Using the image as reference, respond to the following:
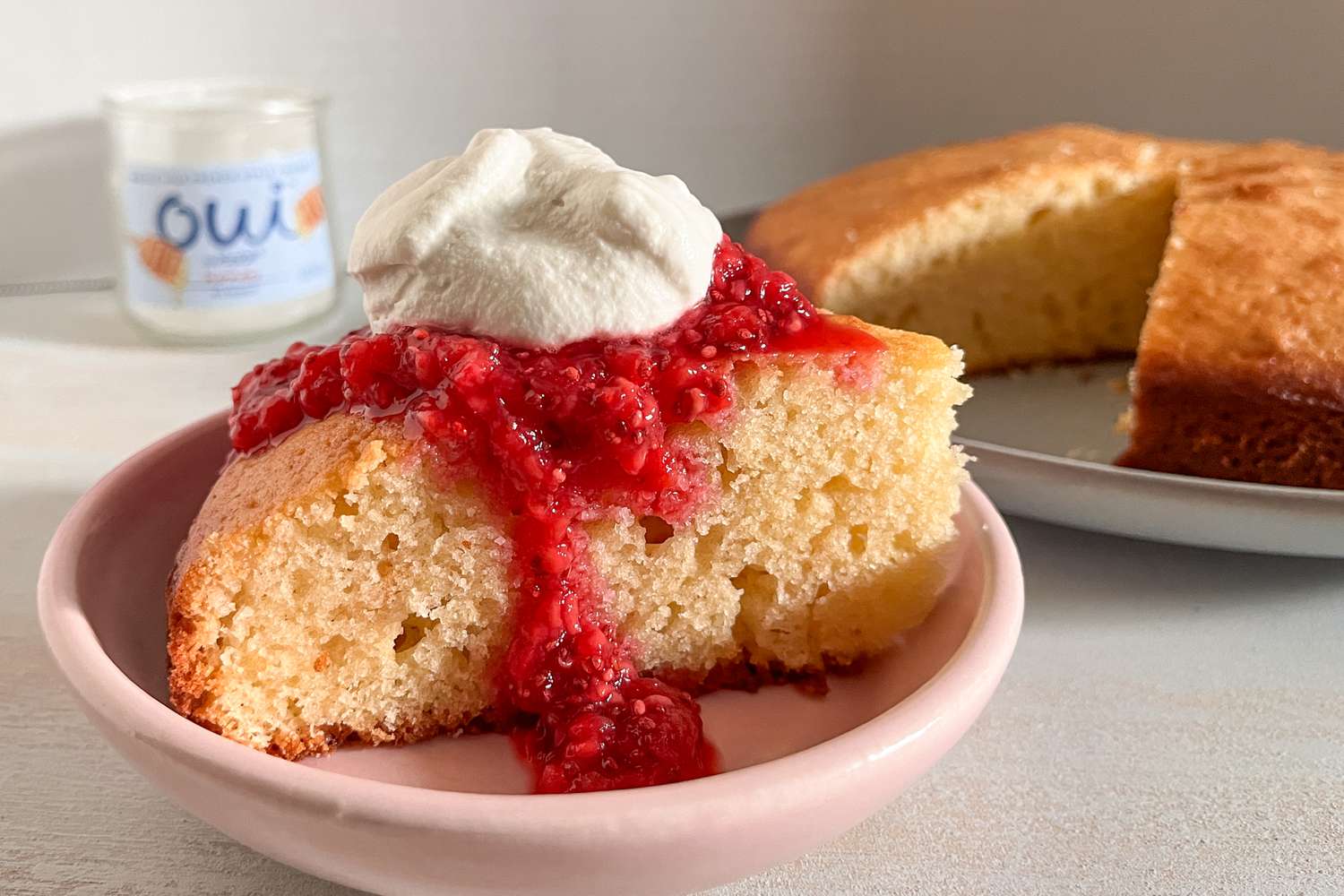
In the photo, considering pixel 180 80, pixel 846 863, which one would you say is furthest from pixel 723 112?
pixel 846 863

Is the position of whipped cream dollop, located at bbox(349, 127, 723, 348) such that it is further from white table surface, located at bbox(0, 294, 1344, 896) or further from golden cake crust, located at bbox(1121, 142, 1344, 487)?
golden cake crust, located at bbox(1121, 142, 1344, 487)

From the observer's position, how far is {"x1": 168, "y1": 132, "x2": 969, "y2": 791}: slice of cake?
1.34 metres

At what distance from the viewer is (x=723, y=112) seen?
3.89m

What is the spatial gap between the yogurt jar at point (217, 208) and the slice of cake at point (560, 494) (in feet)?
4.65

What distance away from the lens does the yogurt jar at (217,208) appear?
276cm

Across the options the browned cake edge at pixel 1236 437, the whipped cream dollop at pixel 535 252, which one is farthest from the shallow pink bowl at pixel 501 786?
the browned cake edge at pixel 1236 437

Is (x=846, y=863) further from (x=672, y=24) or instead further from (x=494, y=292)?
(x=672, y=24)

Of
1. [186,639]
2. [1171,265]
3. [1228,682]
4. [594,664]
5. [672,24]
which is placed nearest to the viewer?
[186,639]

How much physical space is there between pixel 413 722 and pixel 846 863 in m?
0.56

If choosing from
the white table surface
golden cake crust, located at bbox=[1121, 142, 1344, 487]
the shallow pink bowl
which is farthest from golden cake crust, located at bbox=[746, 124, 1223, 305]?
the shallow pink bowl

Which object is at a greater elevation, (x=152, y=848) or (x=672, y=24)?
(x=672, y=24)

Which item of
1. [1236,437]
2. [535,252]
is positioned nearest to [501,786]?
[535,252]

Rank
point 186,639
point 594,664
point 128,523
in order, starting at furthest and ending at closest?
point 128,523, point 594,664, point 186,639

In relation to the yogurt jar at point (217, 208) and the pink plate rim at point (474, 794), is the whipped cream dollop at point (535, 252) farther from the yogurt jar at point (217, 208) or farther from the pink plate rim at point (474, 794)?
the yogurt jar at point (217, 208)
